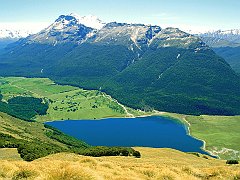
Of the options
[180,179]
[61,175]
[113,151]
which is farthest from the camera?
[113,151]

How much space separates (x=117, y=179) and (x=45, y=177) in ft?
18.4

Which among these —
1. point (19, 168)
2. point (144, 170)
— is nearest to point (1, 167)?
point (19, 168)

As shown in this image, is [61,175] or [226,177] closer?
[61,175]

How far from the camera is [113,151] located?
6844 cm

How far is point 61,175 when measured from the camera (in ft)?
71.2

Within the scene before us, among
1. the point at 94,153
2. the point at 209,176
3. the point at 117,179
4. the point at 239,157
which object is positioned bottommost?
the point at 239,157

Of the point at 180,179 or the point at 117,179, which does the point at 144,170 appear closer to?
the point at 180,179

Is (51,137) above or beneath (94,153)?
beneath

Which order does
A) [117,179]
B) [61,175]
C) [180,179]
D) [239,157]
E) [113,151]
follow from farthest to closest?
[239,157], [113,151], [180,179], [117,179], [61,175]

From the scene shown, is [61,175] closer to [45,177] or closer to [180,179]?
[45,177]

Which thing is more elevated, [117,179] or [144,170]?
[117,179]

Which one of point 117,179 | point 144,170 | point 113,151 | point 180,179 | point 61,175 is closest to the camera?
point 61,175

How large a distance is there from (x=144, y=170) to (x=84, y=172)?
11151mm

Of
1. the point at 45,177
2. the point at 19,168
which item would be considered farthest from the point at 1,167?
the point at 45,177
